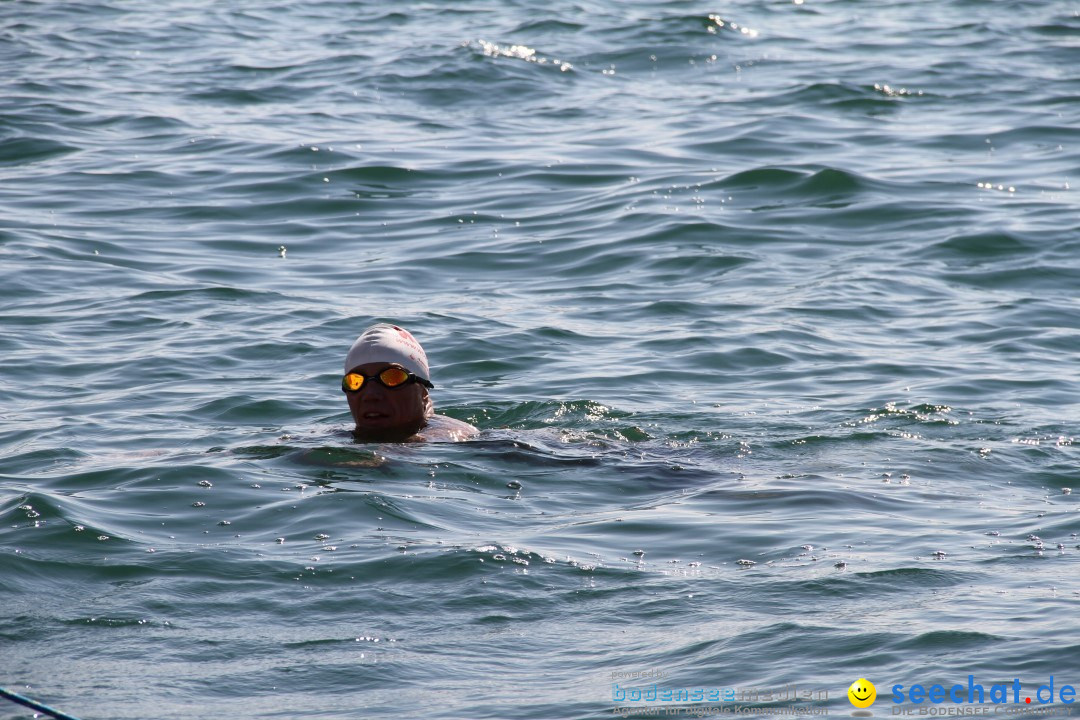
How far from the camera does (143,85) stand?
808 inches

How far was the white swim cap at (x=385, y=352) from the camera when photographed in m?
9.08

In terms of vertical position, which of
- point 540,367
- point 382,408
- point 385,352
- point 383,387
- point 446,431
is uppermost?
point 385,352

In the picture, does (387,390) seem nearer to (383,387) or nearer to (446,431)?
(383,387)

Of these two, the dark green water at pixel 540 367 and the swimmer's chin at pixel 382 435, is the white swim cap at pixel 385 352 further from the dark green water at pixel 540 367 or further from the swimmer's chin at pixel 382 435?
the dark green water at pixel 540 367

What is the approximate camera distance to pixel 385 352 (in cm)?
909

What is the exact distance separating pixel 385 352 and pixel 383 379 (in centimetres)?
17

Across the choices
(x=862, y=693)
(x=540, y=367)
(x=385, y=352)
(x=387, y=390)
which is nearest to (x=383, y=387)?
(x=387, y=390)

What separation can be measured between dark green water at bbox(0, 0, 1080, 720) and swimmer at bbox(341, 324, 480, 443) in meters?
0.30

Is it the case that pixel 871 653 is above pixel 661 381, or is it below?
above

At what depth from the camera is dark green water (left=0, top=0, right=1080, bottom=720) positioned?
5797 millimetres

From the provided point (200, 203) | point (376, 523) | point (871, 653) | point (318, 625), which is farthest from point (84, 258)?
point (871, 653)

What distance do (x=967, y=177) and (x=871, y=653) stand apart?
11159 mm

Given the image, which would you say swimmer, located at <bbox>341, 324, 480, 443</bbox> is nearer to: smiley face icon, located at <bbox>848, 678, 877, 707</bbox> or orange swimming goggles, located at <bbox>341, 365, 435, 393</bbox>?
orange swimming goggles, located at <bbox>341, 365, 435, 393</bbox>

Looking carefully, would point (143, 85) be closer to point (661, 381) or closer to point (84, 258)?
point (84, 258)
